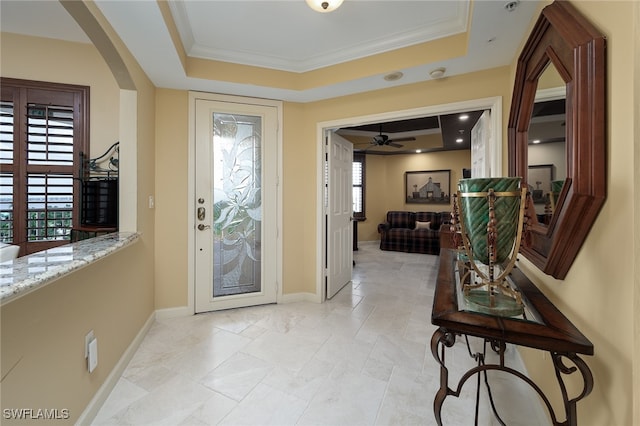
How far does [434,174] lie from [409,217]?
51.8 inches

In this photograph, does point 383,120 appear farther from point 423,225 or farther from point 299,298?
point 423,225

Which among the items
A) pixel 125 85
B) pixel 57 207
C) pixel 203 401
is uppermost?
pixel 125 85

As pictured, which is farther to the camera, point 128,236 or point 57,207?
point 57,207

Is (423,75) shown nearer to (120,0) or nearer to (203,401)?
(120,0)

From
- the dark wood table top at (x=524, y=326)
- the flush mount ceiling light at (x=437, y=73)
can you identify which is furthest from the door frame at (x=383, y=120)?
the dark wood table top at (x=524, y=326)

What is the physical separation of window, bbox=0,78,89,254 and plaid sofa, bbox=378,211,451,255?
566cm

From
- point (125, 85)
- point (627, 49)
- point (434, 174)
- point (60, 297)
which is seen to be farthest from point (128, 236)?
point (434, 174)

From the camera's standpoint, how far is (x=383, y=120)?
284 centimetres

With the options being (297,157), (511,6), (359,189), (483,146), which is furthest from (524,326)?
(359,189)

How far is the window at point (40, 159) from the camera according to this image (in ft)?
8.45

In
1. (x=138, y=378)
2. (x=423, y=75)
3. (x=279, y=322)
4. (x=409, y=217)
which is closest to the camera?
(x=138, y=378)

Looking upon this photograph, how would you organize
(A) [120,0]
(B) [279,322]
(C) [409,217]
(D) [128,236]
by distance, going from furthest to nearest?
(C) [409,217] < (B) [279,322] < (D) [128,236] < (A) [120,0]

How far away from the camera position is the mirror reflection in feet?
3.89

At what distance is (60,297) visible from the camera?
1.25 meters
